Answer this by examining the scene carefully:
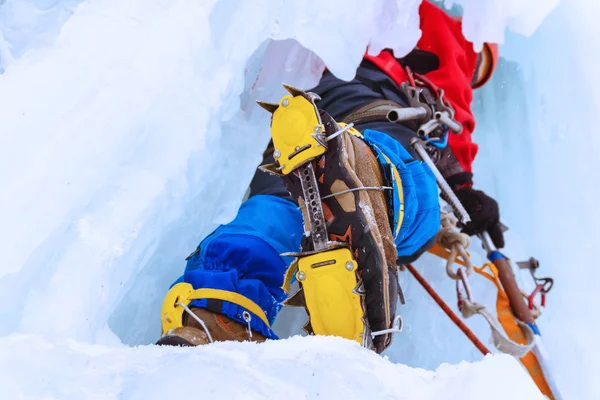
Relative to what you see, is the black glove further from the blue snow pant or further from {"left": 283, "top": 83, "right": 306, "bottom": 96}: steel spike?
{"left": 283, "top": 83, "right": 306, "bottom": 96}: steel spike

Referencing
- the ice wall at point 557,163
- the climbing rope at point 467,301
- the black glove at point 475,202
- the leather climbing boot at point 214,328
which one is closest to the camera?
the leather climbing boot at point 214,328

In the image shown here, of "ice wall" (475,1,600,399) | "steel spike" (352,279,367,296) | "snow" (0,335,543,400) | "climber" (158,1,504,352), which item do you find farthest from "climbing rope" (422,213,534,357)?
"snow" (0,335,543,400)

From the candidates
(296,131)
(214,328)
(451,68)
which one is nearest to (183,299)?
(214,328)

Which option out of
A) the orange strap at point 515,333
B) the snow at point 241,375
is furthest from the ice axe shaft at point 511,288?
the snow at point 241,375

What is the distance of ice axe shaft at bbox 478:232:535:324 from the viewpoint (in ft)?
3.72

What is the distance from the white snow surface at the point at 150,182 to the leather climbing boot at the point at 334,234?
0.45ft

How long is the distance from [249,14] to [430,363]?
2.65ft

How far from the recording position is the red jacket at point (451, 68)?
1219 millimetres

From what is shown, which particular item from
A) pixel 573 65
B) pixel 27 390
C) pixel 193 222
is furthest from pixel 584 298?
pixel 27 390

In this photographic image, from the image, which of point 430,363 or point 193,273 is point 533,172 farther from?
point 193,273

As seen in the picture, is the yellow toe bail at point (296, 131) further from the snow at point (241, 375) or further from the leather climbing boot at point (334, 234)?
the snow at point (241, 375)

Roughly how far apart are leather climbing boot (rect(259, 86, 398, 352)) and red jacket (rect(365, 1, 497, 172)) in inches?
19.3

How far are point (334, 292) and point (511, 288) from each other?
57cm

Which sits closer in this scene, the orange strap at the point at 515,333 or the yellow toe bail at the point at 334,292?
the yellow toe bail at the point at 334,292
